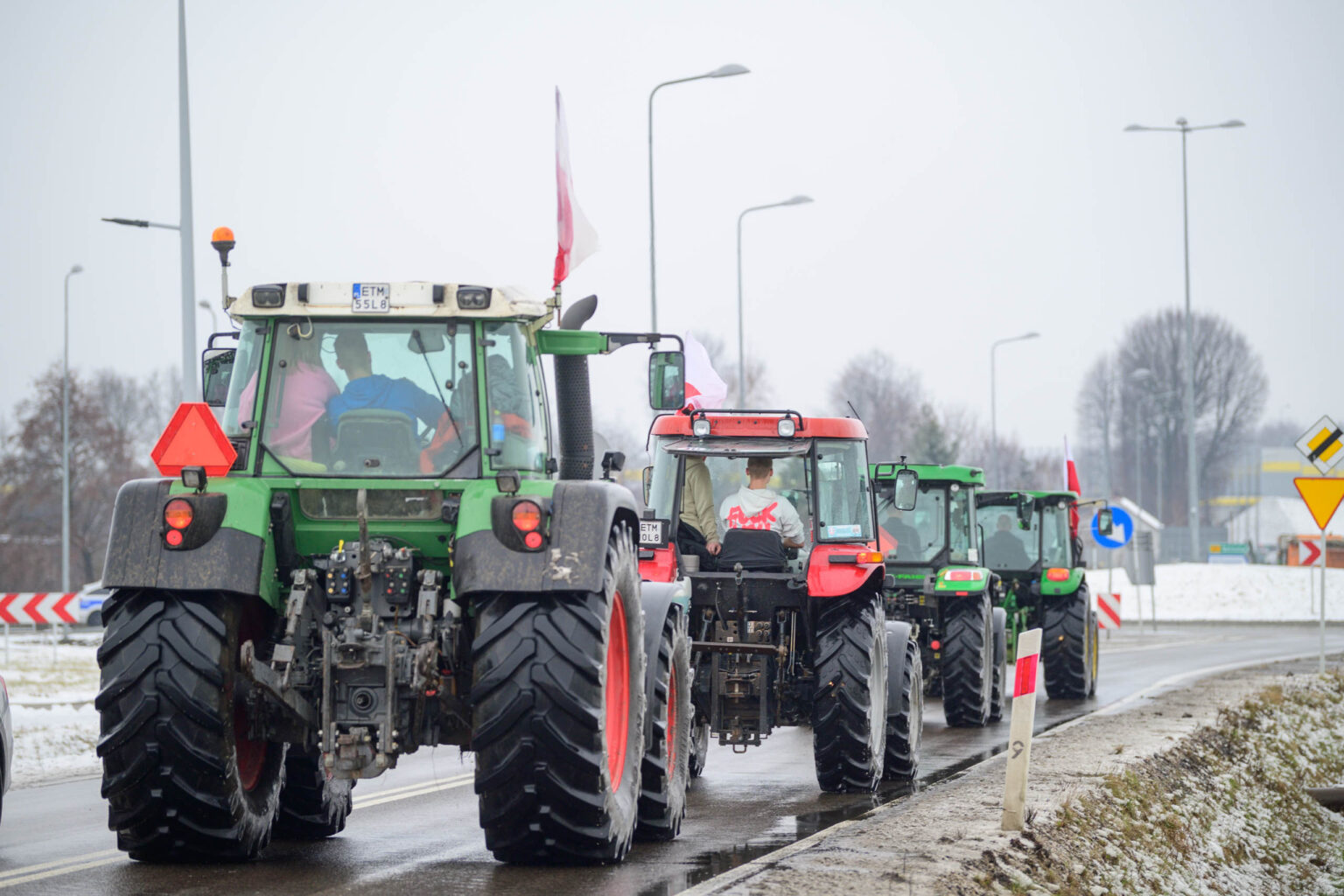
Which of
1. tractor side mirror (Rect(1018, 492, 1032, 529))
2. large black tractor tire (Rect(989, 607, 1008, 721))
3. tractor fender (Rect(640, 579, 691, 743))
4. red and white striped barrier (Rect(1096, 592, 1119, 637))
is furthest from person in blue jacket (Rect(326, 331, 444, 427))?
red and white striped barrier (Rect(1096, 592, 1119, 637))

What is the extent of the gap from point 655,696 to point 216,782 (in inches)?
96.8

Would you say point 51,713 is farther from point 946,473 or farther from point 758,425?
point 758,425

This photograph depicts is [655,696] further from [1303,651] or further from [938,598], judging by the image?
[1303,651]

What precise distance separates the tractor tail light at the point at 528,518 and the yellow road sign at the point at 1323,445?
52.9 feet

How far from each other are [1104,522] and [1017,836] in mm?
19242

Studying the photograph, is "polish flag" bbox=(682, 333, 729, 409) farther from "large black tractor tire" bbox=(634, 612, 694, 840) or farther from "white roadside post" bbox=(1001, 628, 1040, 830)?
"white roadside post" bbox=(1001, 628, 1040, 830)

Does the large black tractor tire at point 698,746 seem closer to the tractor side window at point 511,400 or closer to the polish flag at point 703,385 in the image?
the polish flag at point 703,385

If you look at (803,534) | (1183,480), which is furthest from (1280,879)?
(1183,480)

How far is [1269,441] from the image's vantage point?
163000mm

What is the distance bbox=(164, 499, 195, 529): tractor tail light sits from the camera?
24.5ft

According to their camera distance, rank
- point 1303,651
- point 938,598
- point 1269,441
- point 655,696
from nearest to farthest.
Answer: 1. point 655,696
2. point 938,598
3. point 1303,651
4. point 1269,441

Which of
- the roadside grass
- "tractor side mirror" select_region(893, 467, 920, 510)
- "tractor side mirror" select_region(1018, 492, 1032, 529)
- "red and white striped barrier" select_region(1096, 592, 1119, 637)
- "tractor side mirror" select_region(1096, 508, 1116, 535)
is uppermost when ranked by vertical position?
"tractor side mirror" select_region(893, 467, 920, 510)

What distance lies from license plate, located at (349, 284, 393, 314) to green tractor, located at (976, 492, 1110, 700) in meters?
14.1

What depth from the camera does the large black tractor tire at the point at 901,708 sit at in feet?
41.3
